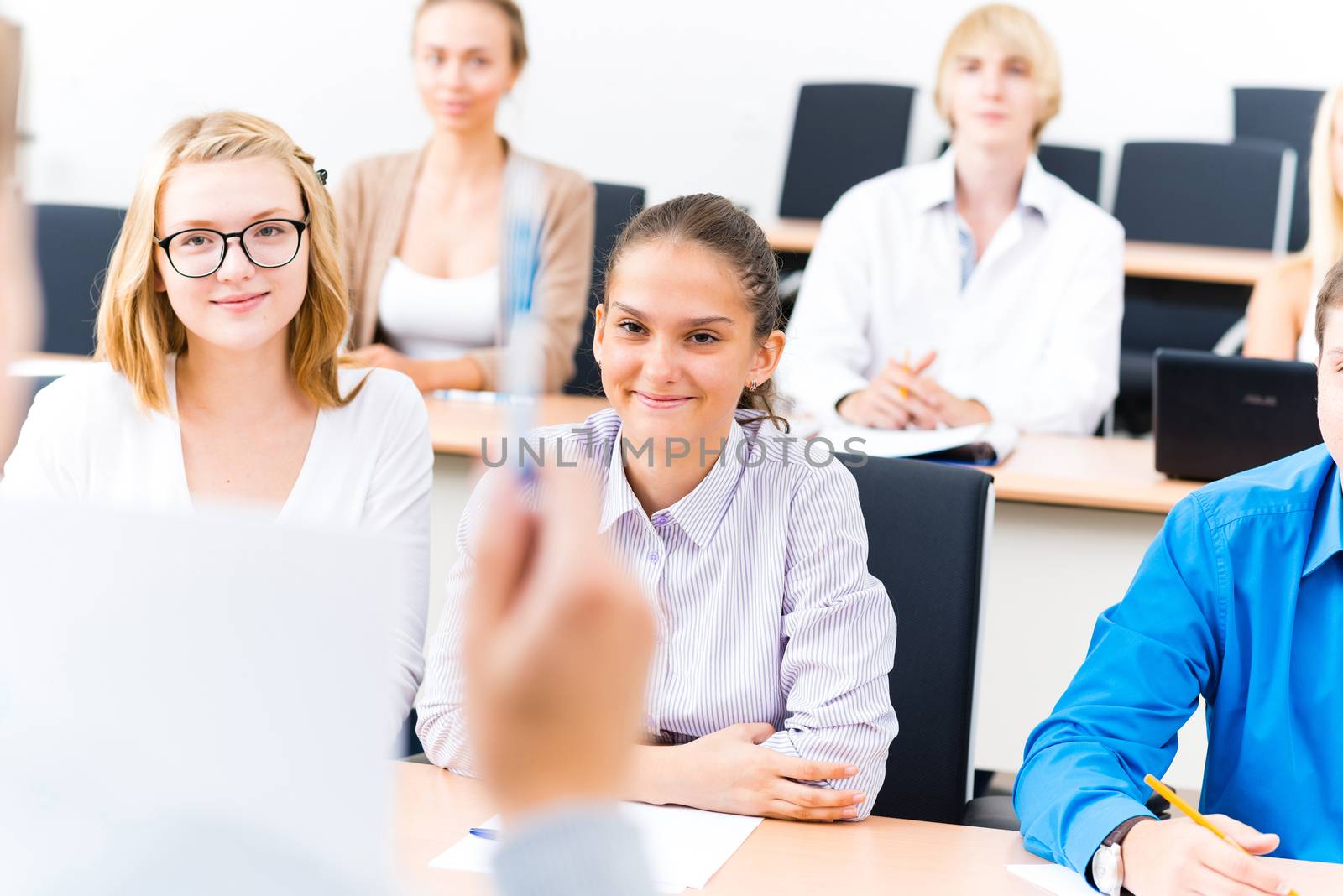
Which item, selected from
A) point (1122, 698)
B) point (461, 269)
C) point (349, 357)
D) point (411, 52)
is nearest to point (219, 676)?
point (1122, 698)

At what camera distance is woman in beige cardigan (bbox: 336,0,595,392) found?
2705mm

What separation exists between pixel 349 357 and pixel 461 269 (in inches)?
36.5

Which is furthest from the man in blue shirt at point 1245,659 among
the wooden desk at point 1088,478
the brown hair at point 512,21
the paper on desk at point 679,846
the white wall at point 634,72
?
the white wall at point 634,72

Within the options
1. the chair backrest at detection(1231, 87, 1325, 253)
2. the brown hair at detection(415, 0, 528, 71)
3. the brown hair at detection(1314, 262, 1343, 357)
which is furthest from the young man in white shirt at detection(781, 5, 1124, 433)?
the chair backrest at detection(1231, 87, 1325, 253)

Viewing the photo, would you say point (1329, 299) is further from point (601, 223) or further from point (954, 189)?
point (601, 223)

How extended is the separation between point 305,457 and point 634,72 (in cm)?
409

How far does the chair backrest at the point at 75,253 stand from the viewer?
2.63 m

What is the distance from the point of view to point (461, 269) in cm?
271

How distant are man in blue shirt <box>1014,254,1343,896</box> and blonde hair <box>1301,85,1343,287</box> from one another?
4.74 ft

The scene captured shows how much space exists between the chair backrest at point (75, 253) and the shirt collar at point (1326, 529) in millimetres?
2221

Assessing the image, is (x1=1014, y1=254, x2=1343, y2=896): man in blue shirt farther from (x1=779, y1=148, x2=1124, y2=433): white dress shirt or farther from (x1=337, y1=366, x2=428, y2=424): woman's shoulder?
(x1=779, y1=148, x2=1124, y2=433): white dress shirt

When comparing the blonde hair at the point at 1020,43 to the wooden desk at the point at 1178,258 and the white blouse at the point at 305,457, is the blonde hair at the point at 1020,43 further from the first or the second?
the white blouse at the point at 305,457

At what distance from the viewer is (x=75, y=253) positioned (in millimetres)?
2648

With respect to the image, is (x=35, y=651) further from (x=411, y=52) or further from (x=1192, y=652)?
(x=411, y=52)
